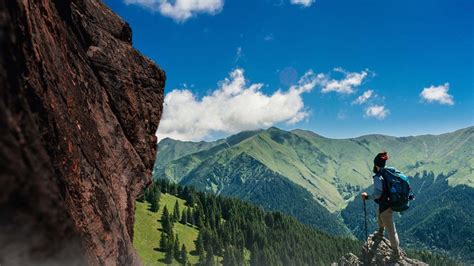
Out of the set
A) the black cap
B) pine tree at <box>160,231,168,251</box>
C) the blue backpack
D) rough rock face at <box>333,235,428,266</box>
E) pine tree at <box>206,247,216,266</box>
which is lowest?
pine tree at <box>206,247,216,266</box>

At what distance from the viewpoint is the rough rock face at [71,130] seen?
948 centimetres

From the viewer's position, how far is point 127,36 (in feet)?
86.5

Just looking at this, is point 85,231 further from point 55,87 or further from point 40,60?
point 40,60

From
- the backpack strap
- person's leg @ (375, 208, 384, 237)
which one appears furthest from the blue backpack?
person's leg @ (375, 208, 384, 237)

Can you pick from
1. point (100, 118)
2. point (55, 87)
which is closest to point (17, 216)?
point (55, 87)

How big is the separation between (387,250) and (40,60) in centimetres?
1833

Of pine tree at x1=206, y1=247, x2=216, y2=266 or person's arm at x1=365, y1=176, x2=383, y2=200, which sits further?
pine tree at x1=206, y1=247, x2=216, y2=266

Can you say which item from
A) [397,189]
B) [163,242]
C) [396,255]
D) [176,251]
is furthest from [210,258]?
[397,189]

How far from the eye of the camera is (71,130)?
1522cm

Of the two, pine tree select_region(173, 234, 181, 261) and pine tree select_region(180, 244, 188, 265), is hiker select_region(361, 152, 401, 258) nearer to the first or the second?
pine tree select_region(173, 234, 181, 261)

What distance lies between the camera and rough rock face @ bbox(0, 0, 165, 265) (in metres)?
9.48

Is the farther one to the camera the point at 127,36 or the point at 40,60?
the point at 127,36

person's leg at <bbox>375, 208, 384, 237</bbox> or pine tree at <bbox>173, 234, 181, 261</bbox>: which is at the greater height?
person's leg at <bbox>375, 208, 384, 237</bbox>

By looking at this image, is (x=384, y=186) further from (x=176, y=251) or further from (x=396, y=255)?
(x=176, y=251)
